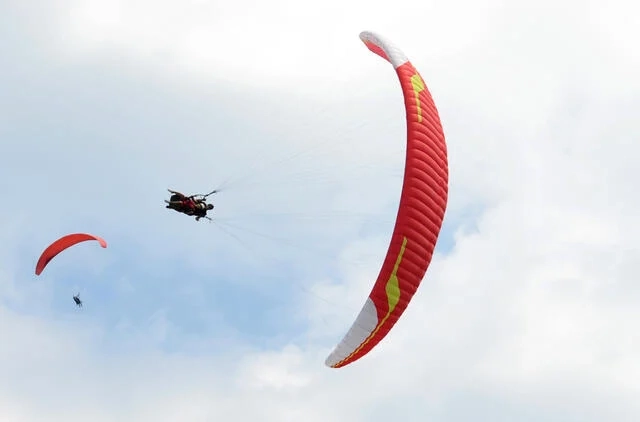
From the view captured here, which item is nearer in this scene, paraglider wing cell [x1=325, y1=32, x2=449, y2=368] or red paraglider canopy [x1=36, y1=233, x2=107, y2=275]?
paraglider wing cell [x1=325, y1=32, x2=449, y2=368]

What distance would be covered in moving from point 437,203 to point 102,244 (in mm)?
11835

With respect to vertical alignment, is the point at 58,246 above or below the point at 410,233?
above

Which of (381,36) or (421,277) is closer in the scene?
(421,277)

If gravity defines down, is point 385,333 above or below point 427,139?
below

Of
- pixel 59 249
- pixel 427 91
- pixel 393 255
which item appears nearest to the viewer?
pixel 393 255

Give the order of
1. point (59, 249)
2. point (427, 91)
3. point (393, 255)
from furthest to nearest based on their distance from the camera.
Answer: point (59, 249) → point (427, 91) → point (393, 255)

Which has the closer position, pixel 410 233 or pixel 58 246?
pixel 410 233

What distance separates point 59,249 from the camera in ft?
172

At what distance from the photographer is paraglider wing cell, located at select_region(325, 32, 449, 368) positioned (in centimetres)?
4419

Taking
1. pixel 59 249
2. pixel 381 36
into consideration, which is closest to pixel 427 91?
pixel 381 36

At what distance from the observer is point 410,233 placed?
145 ft

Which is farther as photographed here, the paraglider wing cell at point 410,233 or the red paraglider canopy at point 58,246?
the red paraglider canopy at point 58,246

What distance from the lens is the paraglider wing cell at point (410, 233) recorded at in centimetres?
4419

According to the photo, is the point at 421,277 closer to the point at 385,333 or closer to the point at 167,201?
the point at 385,333
